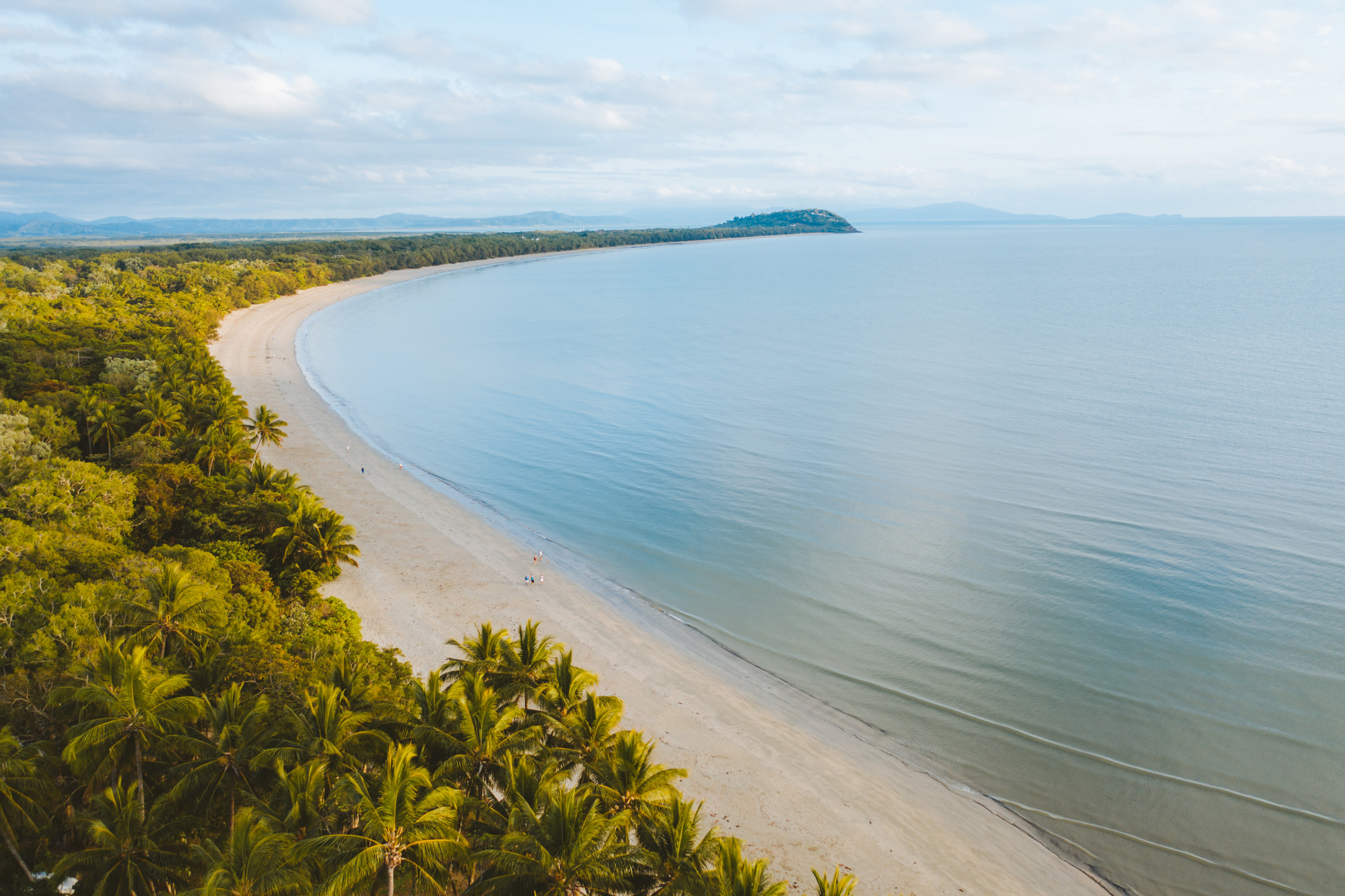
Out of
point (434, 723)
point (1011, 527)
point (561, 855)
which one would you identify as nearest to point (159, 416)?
point (434, 723)

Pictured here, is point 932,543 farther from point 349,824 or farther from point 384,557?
point 349,824

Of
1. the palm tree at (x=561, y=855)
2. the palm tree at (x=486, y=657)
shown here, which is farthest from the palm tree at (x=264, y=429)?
the palm tree at (x=561, y=855)

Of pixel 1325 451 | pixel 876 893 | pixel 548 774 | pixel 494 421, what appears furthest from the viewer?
pixel 494 421

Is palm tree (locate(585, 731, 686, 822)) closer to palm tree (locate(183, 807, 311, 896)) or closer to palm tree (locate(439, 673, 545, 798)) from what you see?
palm tree (locate(439, 673, 545, 798))

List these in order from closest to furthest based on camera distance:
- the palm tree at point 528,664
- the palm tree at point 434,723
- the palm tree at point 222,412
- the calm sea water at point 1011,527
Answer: the palm tree at point 434,723 → the palm tree at point 528,664 → the calm sea water at point 1011,527 → the palm tree at point 222,412

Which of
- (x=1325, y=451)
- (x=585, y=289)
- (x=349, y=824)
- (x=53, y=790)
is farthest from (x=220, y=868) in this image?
(x=585, y=289)

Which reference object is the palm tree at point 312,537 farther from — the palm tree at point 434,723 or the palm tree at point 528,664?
the palm tree at point 434,723
